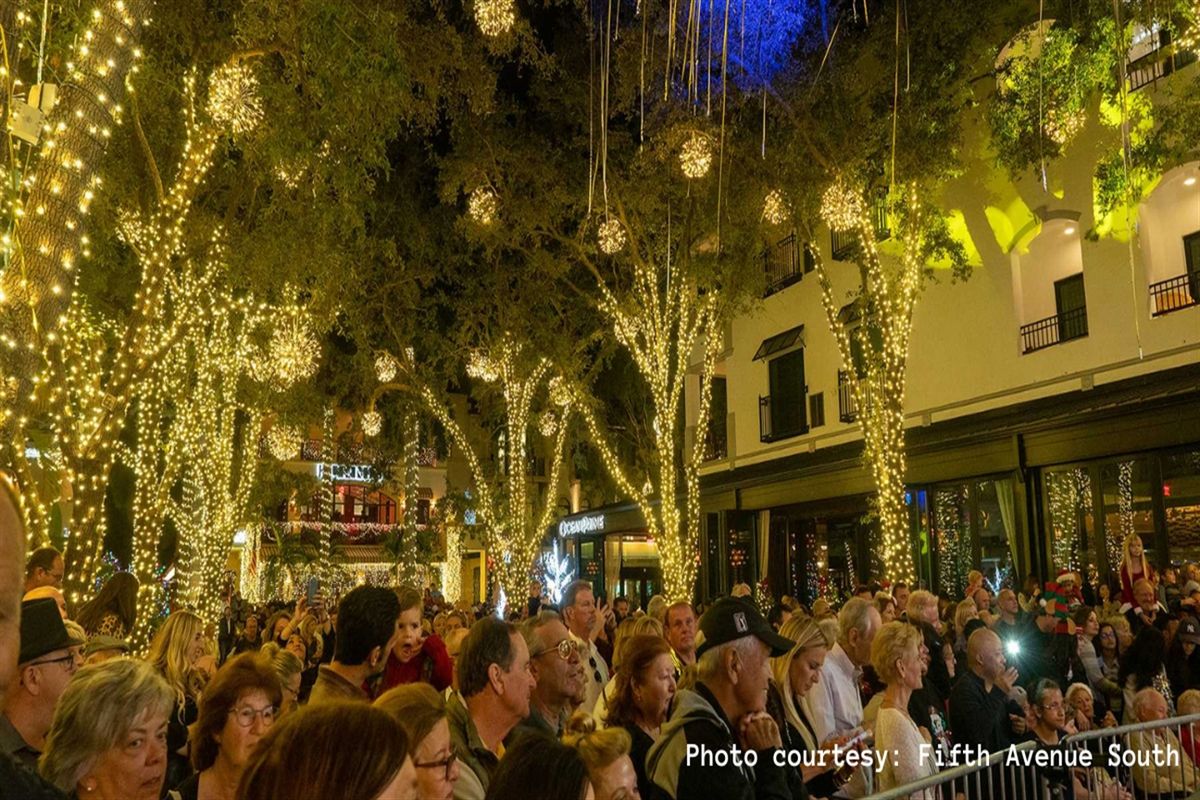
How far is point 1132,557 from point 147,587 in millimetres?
11994

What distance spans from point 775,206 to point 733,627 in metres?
11.6

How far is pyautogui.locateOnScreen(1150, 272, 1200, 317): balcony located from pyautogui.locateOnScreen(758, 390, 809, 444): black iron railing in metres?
8.97

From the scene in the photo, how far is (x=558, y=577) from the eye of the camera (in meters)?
35.4

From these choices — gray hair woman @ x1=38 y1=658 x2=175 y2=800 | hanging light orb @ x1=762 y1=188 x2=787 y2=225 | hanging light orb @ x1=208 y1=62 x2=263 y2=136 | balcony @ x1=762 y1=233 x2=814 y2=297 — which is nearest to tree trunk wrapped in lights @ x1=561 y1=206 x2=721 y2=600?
hanging light orb @ x1=762 y1=188 x2=787 y2=225

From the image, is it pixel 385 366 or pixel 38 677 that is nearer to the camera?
pixel 38 677

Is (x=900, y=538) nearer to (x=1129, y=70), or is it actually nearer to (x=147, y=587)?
(x=1129, y=70)

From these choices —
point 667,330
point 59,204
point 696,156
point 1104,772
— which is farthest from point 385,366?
point 1104,772

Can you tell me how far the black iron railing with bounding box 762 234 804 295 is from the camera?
2244 cm

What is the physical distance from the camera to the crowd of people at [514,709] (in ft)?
6.23

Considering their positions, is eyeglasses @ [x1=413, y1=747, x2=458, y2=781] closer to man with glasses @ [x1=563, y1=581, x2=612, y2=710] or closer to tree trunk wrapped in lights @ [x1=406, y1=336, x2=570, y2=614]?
man with glasses @ [x1=563, y1=581, x2=612, y2=710]

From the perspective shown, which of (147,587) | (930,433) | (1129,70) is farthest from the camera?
(930,433)

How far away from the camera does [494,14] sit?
1109 cm

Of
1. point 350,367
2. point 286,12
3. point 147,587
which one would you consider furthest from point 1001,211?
point 350,367

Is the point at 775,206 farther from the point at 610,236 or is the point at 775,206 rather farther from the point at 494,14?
the point at 494,14
